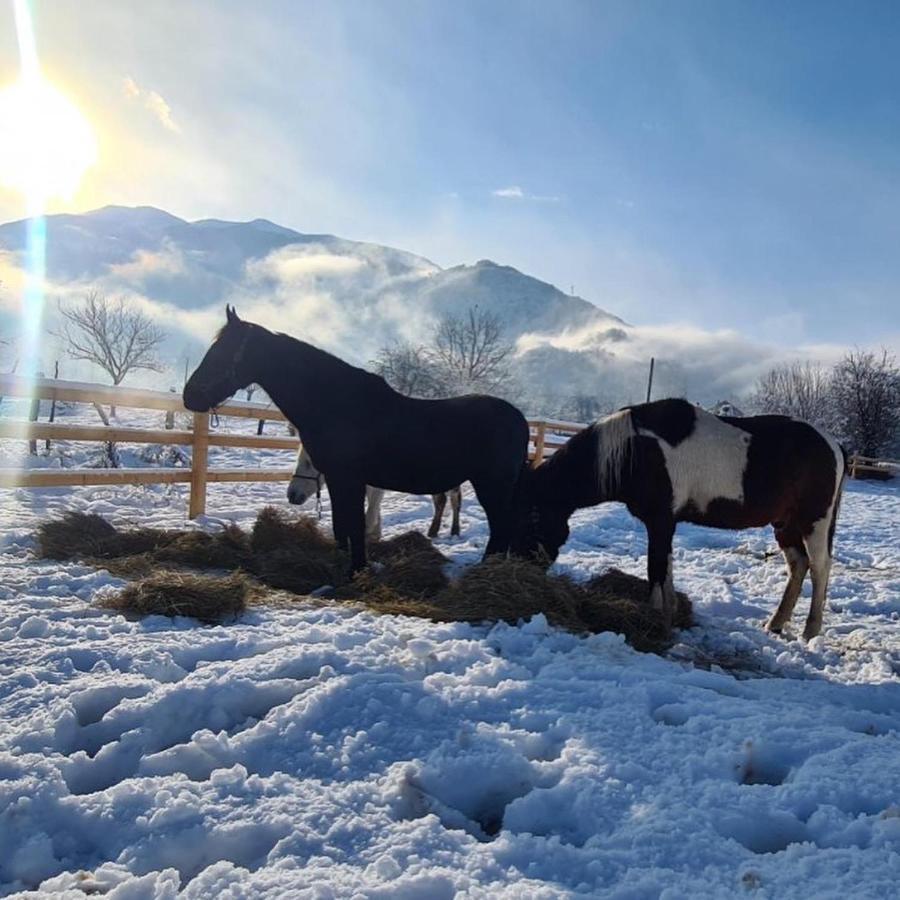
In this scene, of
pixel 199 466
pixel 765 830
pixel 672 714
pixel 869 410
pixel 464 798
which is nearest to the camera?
pixel 765 830

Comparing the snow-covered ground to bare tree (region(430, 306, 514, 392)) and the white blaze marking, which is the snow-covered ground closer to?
the white blaze marking

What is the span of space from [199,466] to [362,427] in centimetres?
345

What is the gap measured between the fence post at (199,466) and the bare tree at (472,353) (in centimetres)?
3422

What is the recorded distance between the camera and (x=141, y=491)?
827cm

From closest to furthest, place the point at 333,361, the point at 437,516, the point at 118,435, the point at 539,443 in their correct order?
the point at 333,361
the point at 118,435
the point at 437,516
the point at 539,443

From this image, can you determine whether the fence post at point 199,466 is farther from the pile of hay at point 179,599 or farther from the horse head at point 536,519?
the horse head at point 536,519

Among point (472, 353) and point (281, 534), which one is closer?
point (281, 534)

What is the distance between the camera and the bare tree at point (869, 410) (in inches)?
1407

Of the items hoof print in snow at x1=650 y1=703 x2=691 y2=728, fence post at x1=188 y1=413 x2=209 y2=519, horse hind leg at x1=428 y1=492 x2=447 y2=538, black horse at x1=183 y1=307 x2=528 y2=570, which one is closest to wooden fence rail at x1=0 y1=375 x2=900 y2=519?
fence post at x1=188 y1=413 x2=209 y2=519

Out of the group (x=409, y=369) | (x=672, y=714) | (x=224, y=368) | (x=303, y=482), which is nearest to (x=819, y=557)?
(x=672, y=714)

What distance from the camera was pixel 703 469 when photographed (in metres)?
4.53

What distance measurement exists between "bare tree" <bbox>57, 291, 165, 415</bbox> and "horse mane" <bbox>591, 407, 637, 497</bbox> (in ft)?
125

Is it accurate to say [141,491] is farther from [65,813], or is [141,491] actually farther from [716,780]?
[716,780]

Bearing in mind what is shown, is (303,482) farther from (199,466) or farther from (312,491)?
(199,466)
